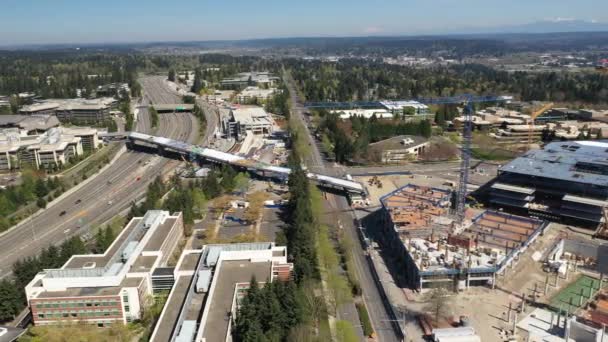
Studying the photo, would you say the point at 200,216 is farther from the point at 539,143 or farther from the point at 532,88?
the point at 532,88

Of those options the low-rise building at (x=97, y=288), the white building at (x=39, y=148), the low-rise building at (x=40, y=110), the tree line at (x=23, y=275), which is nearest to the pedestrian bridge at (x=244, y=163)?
the white building at (x=39, y=148)

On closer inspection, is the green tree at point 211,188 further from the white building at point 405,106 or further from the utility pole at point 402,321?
the white building at point 405,106

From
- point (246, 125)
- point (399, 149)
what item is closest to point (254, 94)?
point (246, 125)

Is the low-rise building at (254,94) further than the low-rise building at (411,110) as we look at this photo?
Yes

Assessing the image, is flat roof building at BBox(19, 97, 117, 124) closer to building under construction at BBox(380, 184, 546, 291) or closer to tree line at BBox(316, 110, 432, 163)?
tree line at BBox(316, 110, 432, 163)

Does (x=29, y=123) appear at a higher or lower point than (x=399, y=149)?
higher

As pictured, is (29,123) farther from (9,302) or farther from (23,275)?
(9,302)

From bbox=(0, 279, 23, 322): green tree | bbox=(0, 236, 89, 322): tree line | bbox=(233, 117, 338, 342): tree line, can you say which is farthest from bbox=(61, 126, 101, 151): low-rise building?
bbox=(233, 117, 338, 342): tree line

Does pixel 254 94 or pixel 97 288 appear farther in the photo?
pixel 254 94
